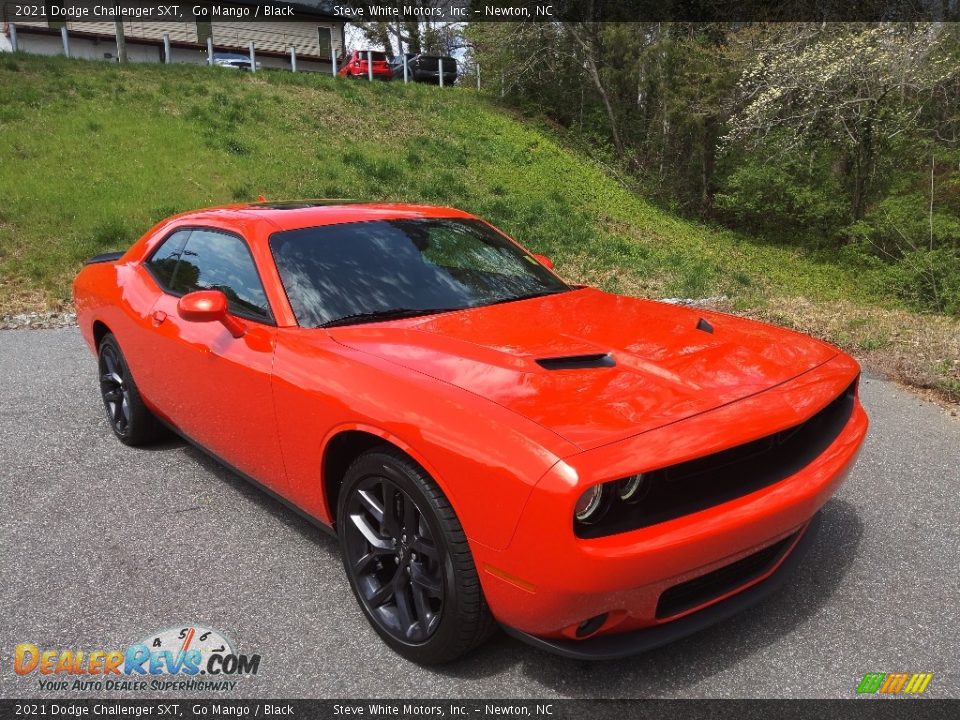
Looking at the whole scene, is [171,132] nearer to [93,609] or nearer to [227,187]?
[227,187]

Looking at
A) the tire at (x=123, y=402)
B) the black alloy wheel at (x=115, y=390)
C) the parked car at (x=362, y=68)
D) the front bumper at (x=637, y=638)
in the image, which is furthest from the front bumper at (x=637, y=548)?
the parked car at (x=362, y=68)

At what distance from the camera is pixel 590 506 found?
190 centimetres

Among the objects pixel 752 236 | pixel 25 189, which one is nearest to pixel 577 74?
pixel 752 236

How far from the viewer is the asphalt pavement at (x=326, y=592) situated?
224cm

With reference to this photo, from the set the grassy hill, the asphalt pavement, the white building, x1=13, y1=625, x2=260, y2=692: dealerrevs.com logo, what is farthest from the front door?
the white building

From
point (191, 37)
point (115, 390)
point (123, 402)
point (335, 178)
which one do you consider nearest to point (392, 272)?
point (123, 402)

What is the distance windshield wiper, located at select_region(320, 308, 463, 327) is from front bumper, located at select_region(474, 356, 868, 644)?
118cm

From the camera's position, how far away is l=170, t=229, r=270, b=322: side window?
301 centimetres

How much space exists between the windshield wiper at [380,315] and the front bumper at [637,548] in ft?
3.86

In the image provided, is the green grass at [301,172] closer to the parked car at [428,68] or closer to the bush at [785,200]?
the bush at [785,200]

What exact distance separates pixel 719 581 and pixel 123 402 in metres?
3.45

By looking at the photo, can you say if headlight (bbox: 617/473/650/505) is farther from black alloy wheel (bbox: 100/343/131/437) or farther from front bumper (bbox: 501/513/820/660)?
black alloy wheel (bbox: 100/343/131/437)

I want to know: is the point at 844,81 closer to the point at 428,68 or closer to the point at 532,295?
the point at 532,295

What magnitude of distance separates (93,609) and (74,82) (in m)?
17.3
